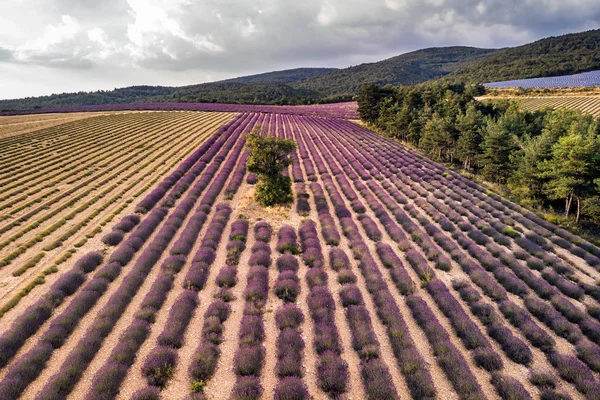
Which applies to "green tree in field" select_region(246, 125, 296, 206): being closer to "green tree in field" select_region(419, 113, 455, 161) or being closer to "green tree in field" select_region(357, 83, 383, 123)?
"green tree in field" select_region(419, 113, 455, 161)

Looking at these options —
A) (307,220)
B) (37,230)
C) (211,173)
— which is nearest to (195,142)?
(211,173)

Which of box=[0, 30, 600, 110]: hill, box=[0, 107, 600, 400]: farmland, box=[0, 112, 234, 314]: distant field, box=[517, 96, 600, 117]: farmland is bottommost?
box=[0, 107, 600, 400]: farmland

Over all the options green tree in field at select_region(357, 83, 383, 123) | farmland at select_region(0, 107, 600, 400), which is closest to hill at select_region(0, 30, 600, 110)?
green tree in field at select_region(357, 83, 383, 123)

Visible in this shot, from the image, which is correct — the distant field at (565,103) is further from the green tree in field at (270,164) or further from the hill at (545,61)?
the green tree in field at (270,164)

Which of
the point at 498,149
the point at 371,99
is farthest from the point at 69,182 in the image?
the point at 371,99

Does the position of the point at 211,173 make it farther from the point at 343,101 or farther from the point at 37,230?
the point at 343,101

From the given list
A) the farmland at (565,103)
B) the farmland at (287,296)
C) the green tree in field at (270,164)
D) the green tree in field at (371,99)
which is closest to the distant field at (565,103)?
the farmland at (565,103)

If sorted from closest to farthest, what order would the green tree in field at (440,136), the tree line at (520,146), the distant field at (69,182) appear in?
the distant field at (69,182) < the tree line at (520,146) < the green tree in field at (440,136)
